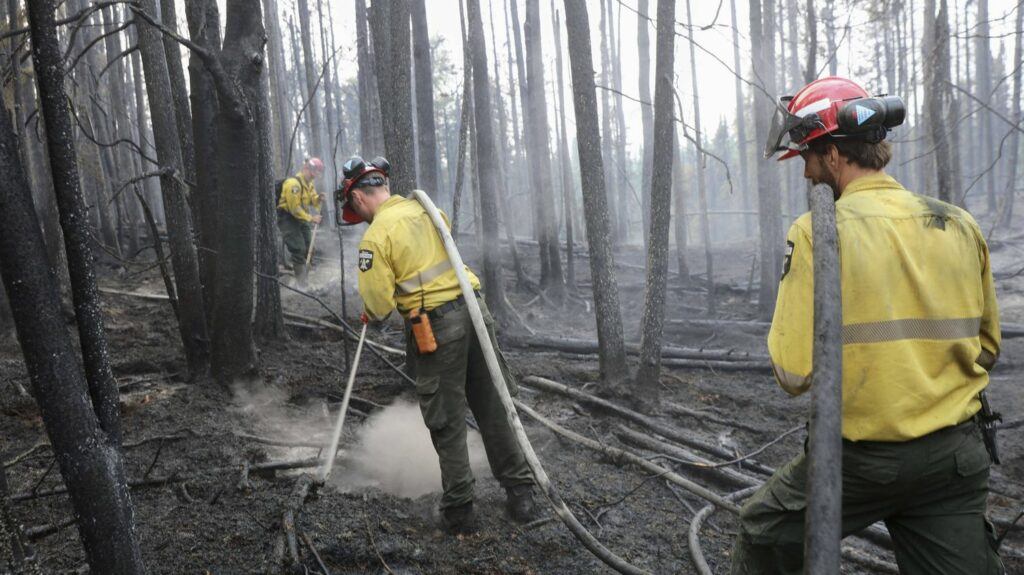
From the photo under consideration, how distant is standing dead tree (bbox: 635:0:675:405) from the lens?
6684 millimetres

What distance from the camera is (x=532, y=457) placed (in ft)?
11.3

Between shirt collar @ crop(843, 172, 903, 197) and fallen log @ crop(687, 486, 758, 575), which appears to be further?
fallen log @ crop(687, 486, 758, 575)

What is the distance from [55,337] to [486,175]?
9249 millimetres

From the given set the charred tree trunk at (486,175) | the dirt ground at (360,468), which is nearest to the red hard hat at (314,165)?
the charred tree trunk at (486,175)

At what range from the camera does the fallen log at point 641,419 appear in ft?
18.0

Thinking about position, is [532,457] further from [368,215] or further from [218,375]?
[218,375]

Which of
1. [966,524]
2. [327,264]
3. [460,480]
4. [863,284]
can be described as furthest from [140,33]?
[327,264]

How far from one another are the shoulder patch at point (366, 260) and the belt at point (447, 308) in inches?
18.2

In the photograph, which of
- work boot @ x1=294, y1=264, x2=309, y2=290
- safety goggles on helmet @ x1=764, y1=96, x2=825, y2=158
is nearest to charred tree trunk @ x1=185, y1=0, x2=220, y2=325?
safety goggles on helmet @ x1=764, y1=96, x2=825, y2=158

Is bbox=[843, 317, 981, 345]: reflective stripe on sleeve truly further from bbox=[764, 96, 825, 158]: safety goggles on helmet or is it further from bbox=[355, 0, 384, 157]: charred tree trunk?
bbox=[355, 0, 384, 157]: charred tree trunk

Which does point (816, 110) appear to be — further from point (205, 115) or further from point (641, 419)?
point (205, 115)

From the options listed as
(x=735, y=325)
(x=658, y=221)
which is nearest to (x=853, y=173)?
(x=658, y=221)

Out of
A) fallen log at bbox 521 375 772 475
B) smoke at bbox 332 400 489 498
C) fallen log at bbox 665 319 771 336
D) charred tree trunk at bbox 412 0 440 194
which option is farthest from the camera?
fallen log at bbox 665 319 771 336

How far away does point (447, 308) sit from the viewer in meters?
4.14
